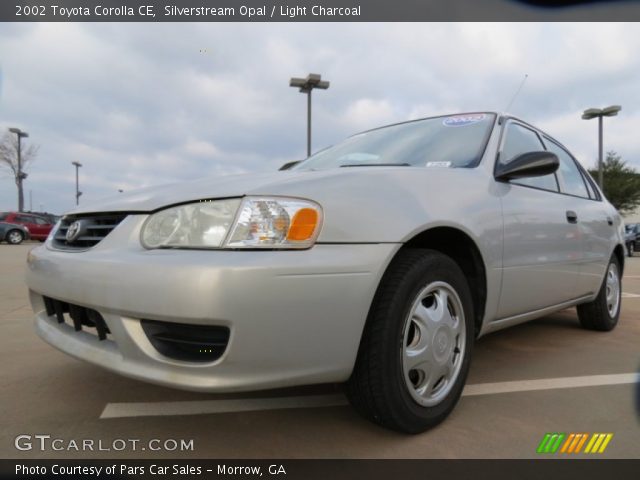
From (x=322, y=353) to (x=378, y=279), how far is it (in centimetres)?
33

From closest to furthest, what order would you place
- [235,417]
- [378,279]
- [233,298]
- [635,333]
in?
[233,298]
[378,279]
[235,417]
[635,333]

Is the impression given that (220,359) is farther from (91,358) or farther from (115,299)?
(91,358)

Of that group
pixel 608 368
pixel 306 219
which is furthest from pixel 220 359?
pixel 608 368

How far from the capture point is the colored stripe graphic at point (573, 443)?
1749 mm

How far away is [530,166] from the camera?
7.51 ft

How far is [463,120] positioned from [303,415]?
1.89 metres

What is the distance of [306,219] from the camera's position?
1.58 m

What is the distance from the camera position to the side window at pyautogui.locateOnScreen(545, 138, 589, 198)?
3.17 meters

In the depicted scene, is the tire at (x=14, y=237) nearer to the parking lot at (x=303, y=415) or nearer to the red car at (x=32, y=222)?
the red car at (x=32, y=222)

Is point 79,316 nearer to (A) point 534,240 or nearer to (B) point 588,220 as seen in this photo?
(A) point 534,240

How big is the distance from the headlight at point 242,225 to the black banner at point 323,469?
781mm

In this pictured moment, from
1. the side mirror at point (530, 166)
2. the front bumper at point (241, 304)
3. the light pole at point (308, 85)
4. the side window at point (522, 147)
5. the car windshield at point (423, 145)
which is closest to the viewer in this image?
the front bumper at point (241, 304)

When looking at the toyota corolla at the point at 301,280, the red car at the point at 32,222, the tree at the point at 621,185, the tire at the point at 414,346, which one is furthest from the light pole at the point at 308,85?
the tree at the point at 621,185

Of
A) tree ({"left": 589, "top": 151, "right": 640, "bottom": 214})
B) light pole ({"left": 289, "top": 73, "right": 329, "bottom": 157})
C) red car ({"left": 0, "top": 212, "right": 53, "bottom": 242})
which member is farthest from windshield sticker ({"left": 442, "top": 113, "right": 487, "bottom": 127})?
tree ({"left": 589, "top": 151, "right": 640, "bottom": 214})
